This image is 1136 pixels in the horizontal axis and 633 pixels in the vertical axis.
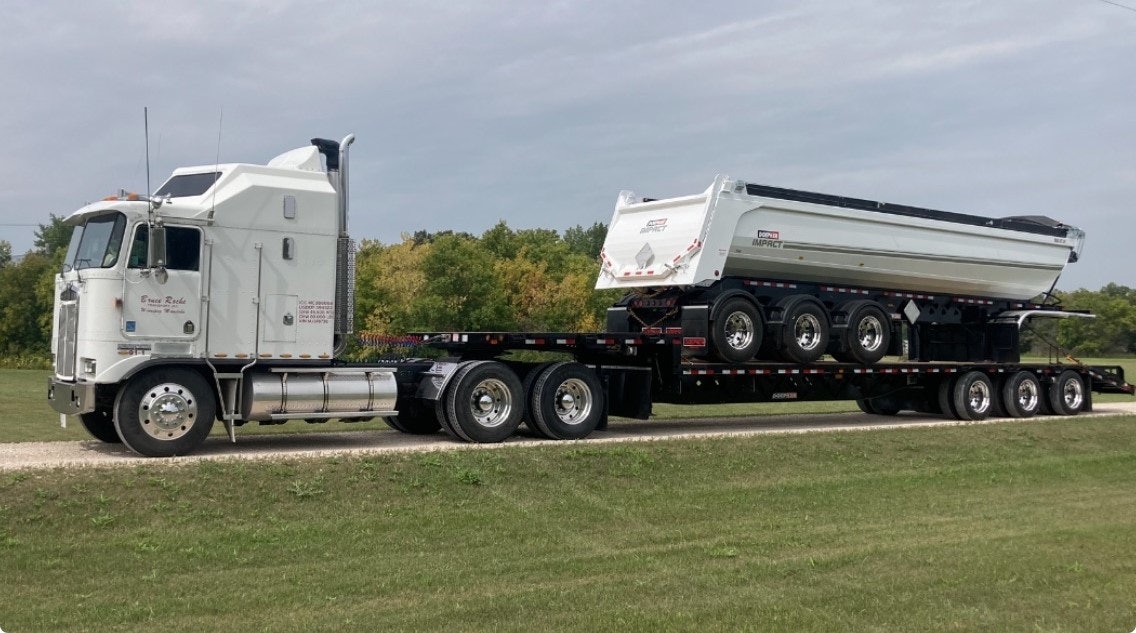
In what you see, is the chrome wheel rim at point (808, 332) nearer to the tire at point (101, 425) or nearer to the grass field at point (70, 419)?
the grass field at point (70, 419)

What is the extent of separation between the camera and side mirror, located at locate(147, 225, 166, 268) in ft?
40.4

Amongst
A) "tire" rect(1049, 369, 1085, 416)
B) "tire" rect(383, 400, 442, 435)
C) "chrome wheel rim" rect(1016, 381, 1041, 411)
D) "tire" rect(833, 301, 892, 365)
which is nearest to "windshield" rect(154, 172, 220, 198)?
"tire" rect(383, 400, 442, 435)

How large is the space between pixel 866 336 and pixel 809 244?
221 cm

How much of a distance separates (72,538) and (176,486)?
4.53 ft

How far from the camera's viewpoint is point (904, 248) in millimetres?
19422

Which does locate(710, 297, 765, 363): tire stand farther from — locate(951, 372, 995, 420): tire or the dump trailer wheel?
locate(951, 372, 995, 420): tire

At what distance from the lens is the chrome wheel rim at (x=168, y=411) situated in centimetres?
1241

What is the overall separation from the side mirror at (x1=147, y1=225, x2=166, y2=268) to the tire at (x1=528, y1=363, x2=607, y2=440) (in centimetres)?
525

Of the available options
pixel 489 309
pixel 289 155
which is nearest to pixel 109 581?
pixel 289 155

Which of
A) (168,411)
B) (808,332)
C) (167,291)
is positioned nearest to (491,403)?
(168,411)

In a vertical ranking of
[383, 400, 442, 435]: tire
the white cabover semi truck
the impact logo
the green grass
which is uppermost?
the impact logo

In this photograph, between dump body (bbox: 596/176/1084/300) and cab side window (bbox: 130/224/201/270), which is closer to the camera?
Answer: cab side window (bbox: 130/224/201/270)

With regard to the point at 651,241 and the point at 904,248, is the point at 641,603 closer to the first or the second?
the point at 651,241

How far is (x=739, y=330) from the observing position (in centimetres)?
1734
